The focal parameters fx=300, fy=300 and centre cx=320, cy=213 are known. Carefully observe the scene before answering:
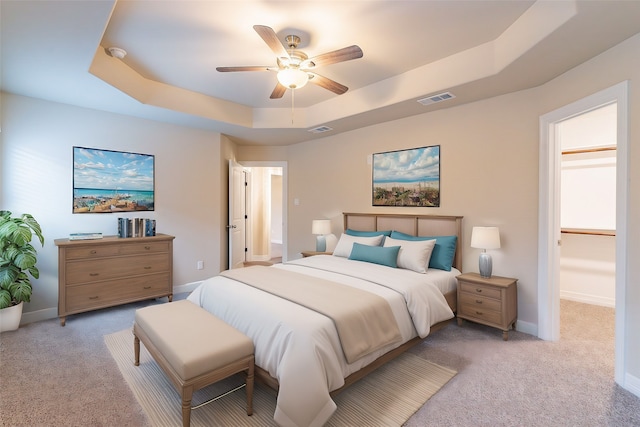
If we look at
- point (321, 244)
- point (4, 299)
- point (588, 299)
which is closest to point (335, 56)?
point (321, 244)

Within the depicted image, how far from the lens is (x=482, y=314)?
120 inches

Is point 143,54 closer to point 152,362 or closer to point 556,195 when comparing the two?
point 152,362

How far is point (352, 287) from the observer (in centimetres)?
256

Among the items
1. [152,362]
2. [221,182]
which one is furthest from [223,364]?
[221,182]

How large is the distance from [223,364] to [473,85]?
332 centimetres

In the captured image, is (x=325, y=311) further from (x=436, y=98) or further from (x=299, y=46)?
(x=436, y=98)

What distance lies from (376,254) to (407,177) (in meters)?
1.29

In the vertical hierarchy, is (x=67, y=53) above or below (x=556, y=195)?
above

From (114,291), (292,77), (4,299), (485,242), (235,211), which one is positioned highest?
(292,77)

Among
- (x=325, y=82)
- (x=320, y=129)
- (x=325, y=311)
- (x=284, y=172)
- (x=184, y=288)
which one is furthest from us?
(x=284, y=172)

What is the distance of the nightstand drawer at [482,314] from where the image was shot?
2.96 m

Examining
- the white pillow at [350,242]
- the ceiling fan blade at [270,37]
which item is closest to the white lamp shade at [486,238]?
the white pillow at [350,242]

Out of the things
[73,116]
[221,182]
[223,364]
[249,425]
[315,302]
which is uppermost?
[73,116]

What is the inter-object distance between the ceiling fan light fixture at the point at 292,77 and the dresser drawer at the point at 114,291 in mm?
2982
